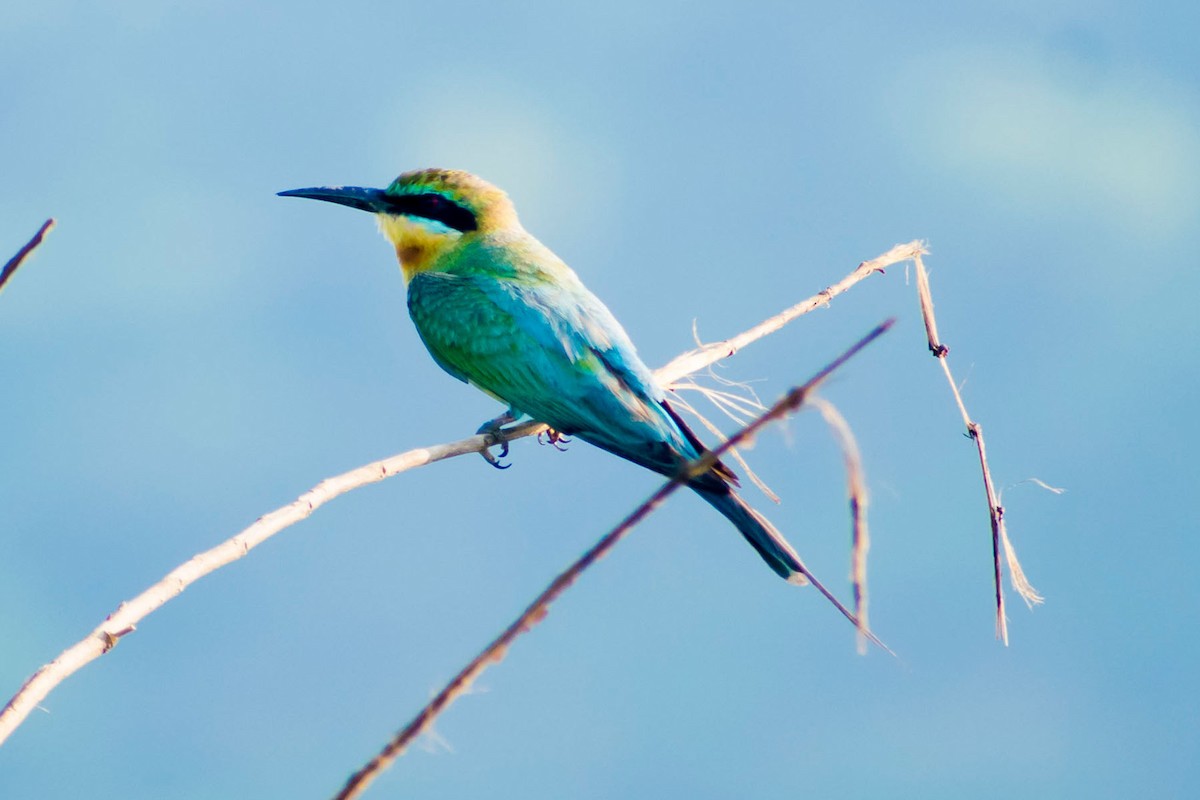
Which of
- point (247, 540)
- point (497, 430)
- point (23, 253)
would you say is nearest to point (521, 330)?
point (497, 430)

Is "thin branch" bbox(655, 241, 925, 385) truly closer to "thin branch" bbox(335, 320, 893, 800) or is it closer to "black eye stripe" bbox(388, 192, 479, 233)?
"black eye stripe" bbox(388, 192, 479, 233)

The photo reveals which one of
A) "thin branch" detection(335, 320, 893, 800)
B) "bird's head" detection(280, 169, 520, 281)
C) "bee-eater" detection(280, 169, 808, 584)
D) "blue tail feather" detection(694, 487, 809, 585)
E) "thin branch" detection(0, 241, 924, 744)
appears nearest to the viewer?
"thin branch" detection(335, 320, 893, 800)

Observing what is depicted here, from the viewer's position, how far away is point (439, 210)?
13.2 ft

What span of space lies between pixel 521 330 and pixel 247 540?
2.10 metres

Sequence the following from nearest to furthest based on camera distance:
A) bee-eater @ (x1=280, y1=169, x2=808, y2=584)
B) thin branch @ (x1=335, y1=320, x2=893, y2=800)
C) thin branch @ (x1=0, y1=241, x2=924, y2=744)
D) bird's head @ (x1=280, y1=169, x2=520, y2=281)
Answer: thin branch @ (x1=335, y1=320, x2=893, y2=800) < thin branch @ (x1=0, y1=241, x2=924, y2=744) < bee-eater @ (x1=280, y1=169, x2=808, y2=584) < bird's head @ (x1=280, y1=169, x2=520, y2=281)

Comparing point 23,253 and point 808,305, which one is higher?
point 808,305

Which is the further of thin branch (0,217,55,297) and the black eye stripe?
the black eye stripe

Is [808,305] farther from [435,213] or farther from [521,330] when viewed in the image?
[435,213]

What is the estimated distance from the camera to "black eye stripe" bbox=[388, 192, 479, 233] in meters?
3.97

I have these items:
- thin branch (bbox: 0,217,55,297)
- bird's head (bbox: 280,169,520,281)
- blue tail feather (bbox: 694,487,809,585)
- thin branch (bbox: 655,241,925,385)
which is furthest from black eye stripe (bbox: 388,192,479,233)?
thin branch (bbox: 0,217,55,297)

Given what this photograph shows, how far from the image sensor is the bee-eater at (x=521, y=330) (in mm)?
3068

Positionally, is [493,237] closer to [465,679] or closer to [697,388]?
[697,388]

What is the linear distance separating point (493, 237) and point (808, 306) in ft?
4.73

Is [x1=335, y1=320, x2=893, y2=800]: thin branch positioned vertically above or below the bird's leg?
below
